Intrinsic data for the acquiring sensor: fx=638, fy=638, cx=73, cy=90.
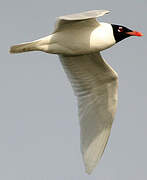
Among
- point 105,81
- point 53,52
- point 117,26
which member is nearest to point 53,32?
point 53,52

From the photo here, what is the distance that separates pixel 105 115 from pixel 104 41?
2.89 meters

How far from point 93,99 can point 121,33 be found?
2653 millimetres

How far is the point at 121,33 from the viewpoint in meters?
14.6

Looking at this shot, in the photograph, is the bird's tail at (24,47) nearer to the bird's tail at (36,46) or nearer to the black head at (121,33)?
the bird's tail at (36,46)

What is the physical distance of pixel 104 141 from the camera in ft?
53.5

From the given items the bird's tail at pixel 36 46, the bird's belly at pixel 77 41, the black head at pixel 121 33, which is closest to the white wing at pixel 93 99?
the black head at pixel 121 33

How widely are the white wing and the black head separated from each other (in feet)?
4.33

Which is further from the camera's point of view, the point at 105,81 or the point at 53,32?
the point at 105,81

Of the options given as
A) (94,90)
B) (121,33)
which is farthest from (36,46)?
(94,90)

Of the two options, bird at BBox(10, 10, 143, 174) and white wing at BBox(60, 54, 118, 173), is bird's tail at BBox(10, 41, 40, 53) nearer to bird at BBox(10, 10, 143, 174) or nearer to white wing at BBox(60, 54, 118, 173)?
bird at BBox(10, 10, 143, 174)

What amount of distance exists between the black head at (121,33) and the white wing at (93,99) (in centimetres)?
132

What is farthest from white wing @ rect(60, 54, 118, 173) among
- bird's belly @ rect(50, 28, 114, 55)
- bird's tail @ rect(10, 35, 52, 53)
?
bird's tail @ rect(10, 35, 52, 53)

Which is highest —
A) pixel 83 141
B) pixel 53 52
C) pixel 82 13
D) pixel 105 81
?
pixel 82 13

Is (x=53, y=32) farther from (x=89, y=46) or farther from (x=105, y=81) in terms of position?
(x=105, y=81)
